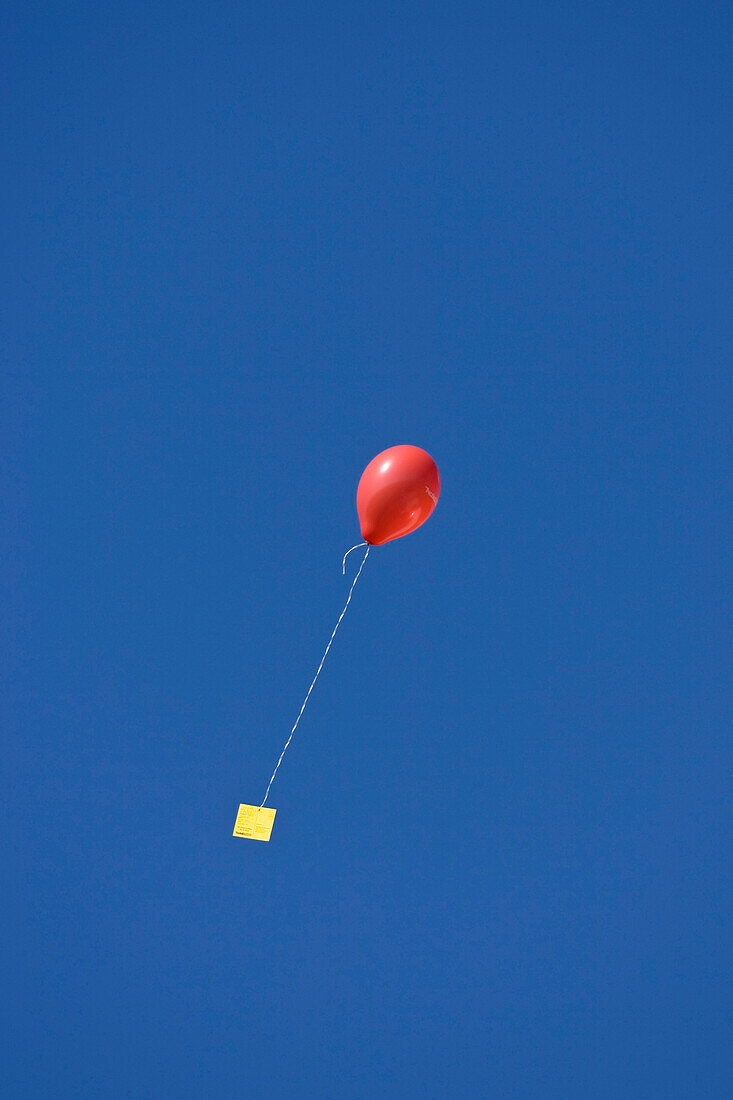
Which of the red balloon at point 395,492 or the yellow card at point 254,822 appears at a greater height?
the red balloon at point 395,492

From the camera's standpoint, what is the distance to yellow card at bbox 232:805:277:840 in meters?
2.11

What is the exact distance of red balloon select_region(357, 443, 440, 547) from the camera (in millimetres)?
1986

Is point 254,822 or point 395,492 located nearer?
point 395,492

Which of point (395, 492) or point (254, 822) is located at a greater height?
point (395, 492)

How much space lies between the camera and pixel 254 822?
2.12m

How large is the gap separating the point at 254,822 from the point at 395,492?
0.98 m

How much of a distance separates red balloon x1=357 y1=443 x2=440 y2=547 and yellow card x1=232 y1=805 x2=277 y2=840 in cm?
80

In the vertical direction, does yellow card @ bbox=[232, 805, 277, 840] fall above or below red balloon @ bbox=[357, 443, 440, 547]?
below

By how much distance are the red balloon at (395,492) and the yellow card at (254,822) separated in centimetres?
80

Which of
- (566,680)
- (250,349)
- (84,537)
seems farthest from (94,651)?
(566,680)

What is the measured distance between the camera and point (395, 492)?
6.49 ft

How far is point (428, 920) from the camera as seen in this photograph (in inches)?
105

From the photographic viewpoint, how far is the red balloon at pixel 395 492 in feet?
6.52

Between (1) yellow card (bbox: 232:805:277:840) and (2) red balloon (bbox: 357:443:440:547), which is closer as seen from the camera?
(2) red balloon (bbox: 357:443:440:547)
